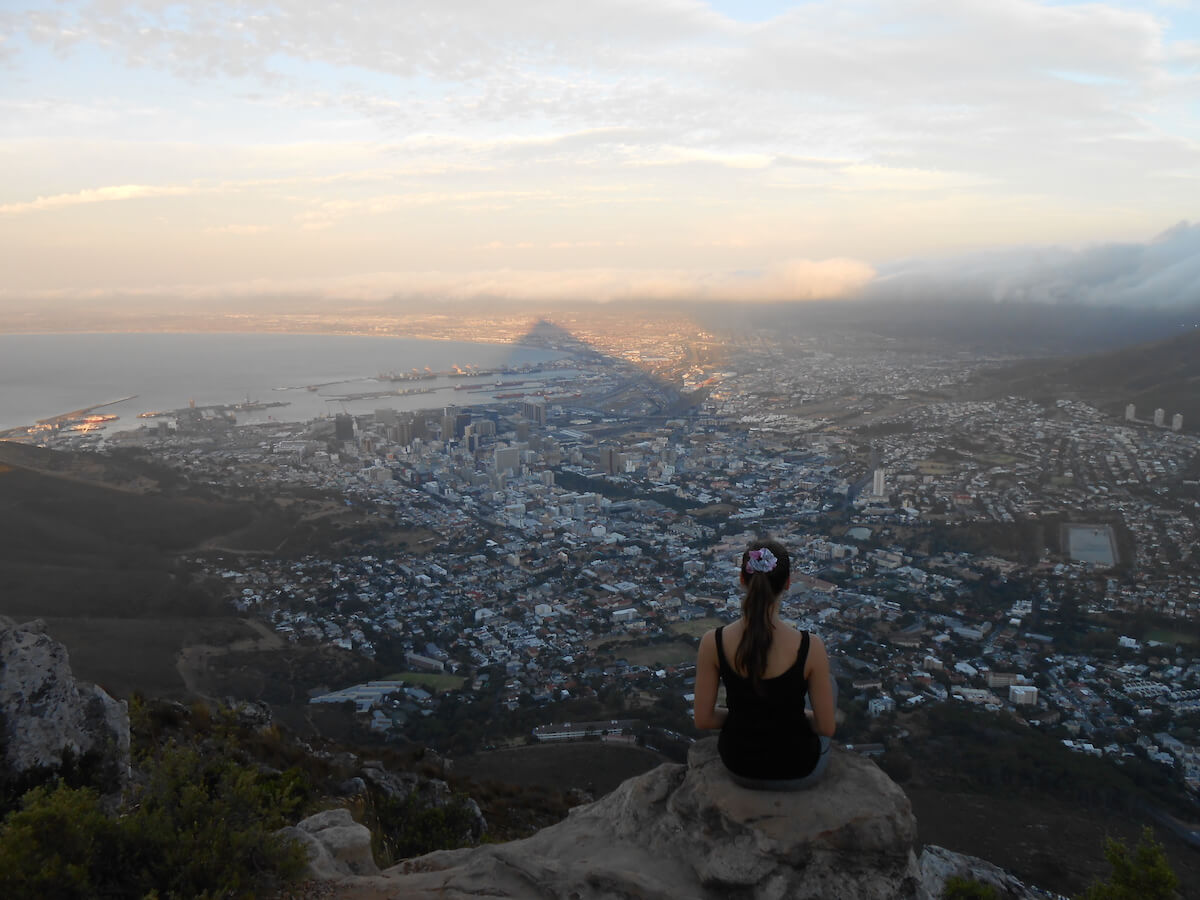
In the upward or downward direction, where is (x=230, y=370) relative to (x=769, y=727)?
downward

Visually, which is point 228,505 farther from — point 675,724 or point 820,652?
point 820,652

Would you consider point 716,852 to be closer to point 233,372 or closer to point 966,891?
point 966,891

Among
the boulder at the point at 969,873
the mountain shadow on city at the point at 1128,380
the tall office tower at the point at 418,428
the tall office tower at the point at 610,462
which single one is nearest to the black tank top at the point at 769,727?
the boulder at the point at 969,873

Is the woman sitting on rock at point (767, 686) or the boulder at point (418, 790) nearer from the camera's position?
the woman sitting on rock at point (767, 686)

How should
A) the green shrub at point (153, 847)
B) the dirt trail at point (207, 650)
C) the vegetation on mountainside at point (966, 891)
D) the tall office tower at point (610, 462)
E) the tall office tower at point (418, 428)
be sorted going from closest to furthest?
the green shrub at point (153, 847) < the vegetation on mountainside at point (966, 891) < the dirt trail at point (207, 650) < the tall office tower at point (610, 462) < the tall office tower at point (418, 428)

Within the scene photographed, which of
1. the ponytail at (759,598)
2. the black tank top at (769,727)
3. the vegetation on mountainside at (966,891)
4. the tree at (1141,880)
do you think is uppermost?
the ponytail at (759,598)

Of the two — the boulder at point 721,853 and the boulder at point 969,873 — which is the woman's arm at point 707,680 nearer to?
the boulder at point 721,853

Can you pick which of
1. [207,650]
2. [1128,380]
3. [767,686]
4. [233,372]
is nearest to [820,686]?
[767,686]
